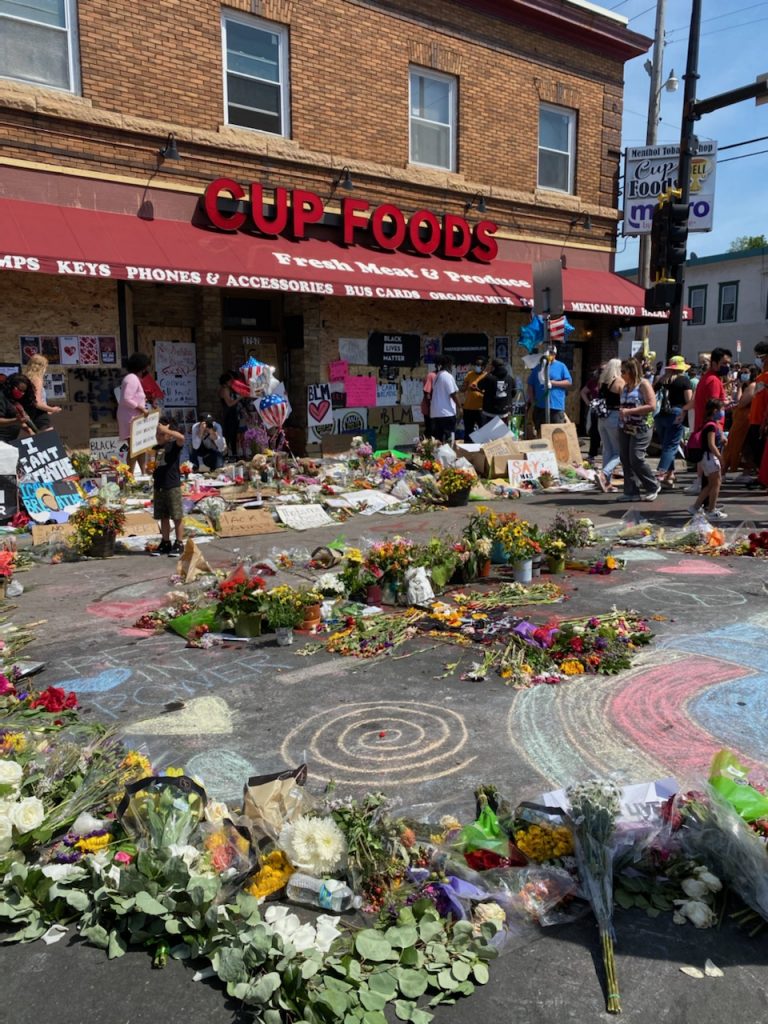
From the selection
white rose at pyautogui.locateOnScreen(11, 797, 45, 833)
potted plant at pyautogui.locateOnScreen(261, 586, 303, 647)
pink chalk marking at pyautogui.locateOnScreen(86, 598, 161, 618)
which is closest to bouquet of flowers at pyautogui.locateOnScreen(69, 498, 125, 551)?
pink chalk marking at pyautogui.locateOnScreen(86, 598, 161, 618)

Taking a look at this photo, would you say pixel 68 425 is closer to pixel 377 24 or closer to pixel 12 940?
pixel 377 24

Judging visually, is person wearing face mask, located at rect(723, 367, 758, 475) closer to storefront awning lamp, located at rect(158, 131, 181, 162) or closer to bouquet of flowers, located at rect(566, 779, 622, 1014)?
storefront awning lamp, located at rect(158, 131, 181, 162)

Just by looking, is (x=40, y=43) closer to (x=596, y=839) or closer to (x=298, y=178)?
(x=298, y=178)

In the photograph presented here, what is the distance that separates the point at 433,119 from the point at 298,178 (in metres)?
3.74

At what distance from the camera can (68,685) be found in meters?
5.05

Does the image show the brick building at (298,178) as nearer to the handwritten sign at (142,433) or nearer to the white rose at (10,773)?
the handwritten sign at (142,433)

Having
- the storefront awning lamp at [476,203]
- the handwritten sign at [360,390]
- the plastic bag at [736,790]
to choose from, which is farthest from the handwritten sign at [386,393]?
the plastic bag at [736,790]

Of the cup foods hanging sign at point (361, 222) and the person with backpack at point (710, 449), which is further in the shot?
the cup foods hanging sign at point (361, 222)

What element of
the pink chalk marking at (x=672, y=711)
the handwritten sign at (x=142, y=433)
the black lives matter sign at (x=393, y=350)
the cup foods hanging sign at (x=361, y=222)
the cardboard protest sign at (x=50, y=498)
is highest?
the cup foods hanging sign at (x=361, y=222)

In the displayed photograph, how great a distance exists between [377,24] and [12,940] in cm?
1625

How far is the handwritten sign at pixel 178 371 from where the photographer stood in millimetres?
14031

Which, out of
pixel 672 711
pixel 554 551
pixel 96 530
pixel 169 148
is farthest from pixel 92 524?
pixel 169 148

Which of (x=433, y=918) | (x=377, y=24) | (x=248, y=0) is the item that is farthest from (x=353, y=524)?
(x=377, y=24)

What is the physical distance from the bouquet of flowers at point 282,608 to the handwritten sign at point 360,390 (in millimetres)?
10207
